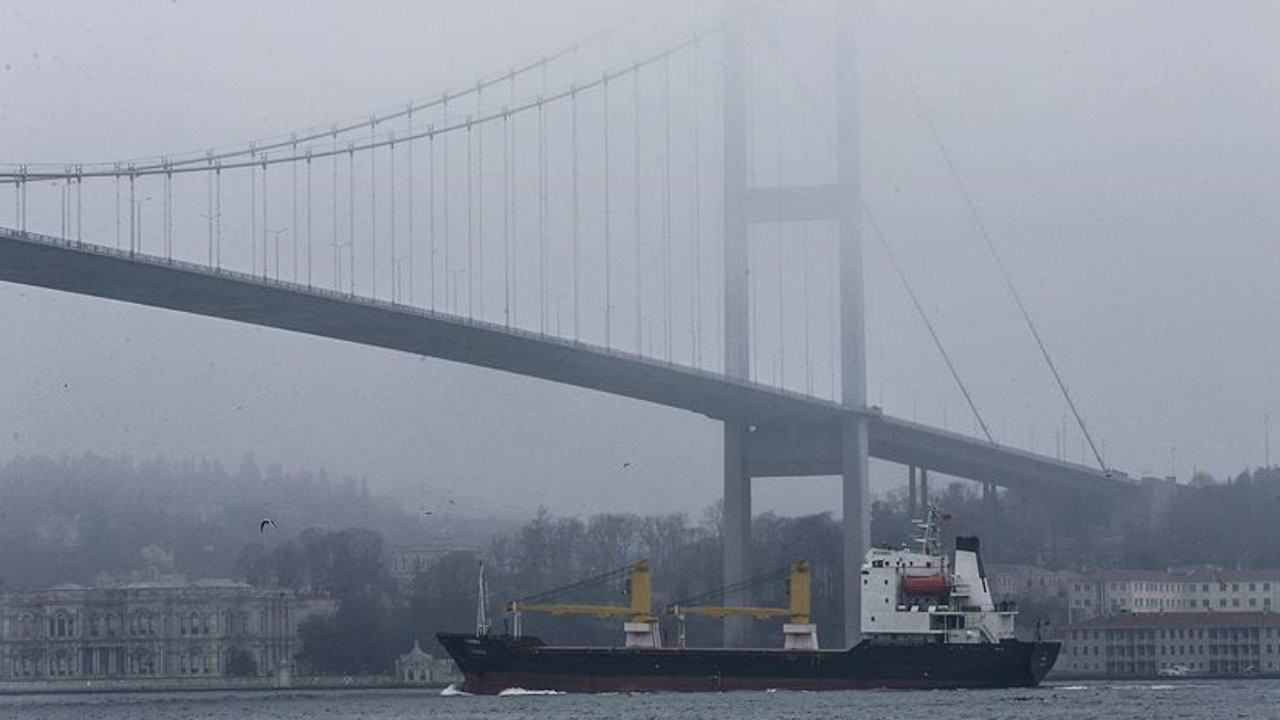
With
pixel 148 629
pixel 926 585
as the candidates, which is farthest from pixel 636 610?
pixel 148 629

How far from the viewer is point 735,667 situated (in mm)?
55812

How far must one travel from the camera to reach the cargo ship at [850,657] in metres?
55.5

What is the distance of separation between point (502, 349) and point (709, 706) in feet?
27.6

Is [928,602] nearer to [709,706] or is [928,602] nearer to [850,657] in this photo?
[850,657]

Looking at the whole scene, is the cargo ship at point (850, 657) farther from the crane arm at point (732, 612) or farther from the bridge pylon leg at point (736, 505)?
the bridge pylon leg at point (736, 505)

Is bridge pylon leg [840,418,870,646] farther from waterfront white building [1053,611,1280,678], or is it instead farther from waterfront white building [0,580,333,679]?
waterfront white building [1053,611,1280,678]

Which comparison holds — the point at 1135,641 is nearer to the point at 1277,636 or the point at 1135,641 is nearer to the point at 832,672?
the point at 1277,636

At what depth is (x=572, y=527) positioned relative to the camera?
236ft

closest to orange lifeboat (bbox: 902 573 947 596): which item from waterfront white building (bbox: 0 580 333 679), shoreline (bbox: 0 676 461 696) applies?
shoreline (bbox: 0 676 461 696)

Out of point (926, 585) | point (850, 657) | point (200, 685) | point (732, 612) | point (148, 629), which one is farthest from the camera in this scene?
point (148, 629)

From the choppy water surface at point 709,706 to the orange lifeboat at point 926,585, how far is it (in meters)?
2.02

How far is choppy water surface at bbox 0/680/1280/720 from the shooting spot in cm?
4756

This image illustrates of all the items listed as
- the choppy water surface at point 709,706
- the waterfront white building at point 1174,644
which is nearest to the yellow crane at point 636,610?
the choppy water surface at point 709,706

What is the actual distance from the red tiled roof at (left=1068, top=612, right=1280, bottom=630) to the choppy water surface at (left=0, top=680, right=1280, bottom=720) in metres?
14.6
